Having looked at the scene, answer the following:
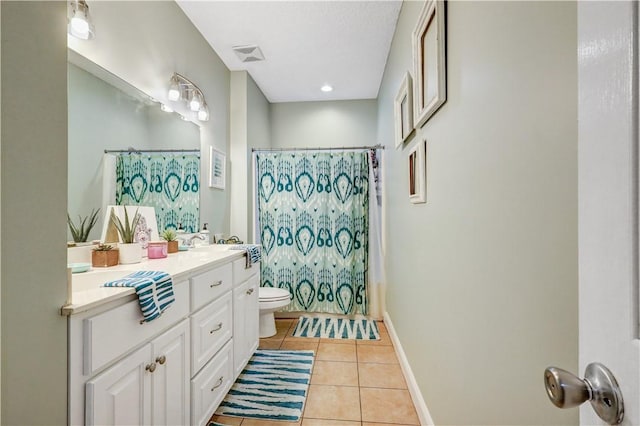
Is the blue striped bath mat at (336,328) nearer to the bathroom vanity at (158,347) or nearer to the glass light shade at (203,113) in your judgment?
the bathroom vanity at (158,347)

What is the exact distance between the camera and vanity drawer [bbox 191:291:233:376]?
1.37 meters

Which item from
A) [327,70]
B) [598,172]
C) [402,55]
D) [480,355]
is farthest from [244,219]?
[598,172]

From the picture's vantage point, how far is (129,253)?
4.90 ft

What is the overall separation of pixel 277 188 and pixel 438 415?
2.26 m

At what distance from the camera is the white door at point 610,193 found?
317 mm

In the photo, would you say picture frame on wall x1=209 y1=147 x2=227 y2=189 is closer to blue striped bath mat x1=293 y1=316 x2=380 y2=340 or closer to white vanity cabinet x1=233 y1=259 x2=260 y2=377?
white vanity cabinet x1=233 y1=259 x2=260 y2=377

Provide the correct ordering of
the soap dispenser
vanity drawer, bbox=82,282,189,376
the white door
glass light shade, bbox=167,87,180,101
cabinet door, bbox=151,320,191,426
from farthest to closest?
the soap dispenser, glass light shade, bbox=167,87,180,101, cabinet door, bbox=151,320,191,426, vanity drawer, bbox=82,282,189,376, the white door

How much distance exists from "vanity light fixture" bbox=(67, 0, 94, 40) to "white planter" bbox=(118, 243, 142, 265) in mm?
941

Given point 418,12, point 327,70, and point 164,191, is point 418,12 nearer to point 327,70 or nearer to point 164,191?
point 327,70

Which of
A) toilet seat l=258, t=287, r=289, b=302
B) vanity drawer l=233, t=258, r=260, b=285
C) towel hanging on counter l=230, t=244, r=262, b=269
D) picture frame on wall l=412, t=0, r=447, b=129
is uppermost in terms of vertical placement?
picture frame on wall l=412, t=0, r=447, b=129

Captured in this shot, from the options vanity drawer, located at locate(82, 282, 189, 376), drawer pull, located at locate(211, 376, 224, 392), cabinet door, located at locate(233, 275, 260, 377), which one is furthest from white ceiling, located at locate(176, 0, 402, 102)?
drawer pull, located at locate(211, 376, 224, 392)

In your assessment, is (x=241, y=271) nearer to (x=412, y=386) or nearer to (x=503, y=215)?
(x=412, y=386)

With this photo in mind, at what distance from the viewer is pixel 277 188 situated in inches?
119

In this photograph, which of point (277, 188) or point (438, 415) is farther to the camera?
point (277, 188)
